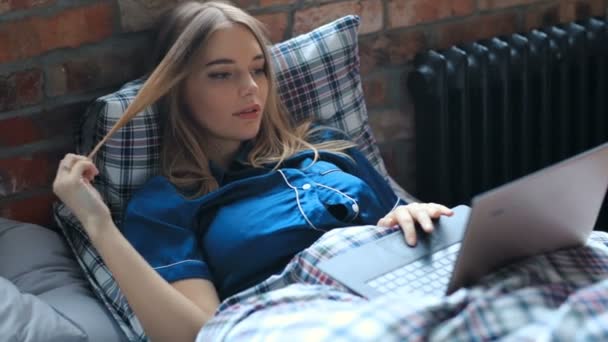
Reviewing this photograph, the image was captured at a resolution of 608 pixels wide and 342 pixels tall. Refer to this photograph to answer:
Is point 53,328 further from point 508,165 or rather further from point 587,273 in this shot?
point 508,165

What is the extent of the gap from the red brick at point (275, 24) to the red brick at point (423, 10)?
0.89 ft

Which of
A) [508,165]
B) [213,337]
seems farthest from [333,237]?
[508,165]

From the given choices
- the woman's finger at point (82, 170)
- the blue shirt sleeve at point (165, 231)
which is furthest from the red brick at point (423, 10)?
the woman's finger at point (82, 170)

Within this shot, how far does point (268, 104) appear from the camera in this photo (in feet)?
5.35

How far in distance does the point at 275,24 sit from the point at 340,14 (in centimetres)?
16

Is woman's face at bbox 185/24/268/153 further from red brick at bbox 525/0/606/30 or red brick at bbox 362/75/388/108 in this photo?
red brick at bbox 525/0/606/30

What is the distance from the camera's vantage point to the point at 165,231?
4.67 feet

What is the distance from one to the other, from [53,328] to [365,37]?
39.8 inches

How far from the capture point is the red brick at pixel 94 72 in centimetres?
161

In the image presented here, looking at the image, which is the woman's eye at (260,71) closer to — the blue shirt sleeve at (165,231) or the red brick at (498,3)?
the blue shirt sleeve at (165,231)

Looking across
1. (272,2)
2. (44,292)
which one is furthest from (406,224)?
(272,2)

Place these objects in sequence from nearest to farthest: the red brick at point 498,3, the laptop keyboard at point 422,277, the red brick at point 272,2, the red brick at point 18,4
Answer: the laptop keyboard at point 422,277 < the red brick at point 18,4 < the red brick at point 272,2 < the red brick at point 498,3

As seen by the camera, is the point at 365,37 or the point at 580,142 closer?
the point at 365,37

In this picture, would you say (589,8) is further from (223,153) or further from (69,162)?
(69,162)
